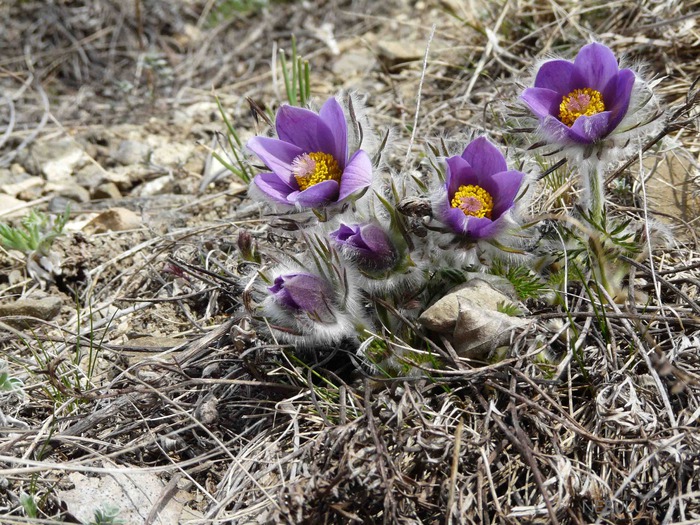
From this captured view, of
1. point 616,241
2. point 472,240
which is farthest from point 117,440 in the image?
point 616,241

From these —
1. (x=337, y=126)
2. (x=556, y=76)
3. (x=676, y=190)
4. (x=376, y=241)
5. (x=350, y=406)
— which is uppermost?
(x=556, y=76)

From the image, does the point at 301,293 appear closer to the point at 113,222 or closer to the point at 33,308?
the point at 33,308

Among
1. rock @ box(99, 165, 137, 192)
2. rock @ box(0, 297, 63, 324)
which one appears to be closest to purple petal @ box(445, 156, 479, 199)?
rock @ box(0, 297, 63, 324)

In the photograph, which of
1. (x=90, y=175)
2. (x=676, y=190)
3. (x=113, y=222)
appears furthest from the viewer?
(x=90, y=175)

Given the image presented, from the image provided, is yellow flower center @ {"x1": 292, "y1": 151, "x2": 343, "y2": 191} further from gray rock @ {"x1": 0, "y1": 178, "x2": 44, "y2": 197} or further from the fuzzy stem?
gray rock @ {"x1": 0, "y1": 178, "x2": 44, "y2": 197}

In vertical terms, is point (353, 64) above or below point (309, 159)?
below

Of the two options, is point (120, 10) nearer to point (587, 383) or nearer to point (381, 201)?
point (381, 201)

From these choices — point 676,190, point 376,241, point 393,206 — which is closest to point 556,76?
point 393,206
